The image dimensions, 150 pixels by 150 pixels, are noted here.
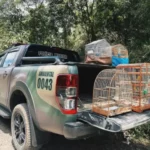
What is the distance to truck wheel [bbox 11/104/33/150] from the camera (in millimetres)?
3013

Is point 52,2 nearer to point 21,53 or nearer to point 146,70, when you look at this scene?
point 21,53

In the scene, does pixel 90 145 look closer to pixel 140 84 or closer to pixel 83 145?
pixel 83 145

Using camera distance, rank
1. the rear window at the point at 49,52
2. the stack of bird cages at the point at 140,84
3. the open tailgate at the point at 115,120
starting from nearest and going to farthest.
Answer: the open tailgate at the point at 115,120 < the stack of bird cages at the point at 140,84 < the rear window at the point at 49,52

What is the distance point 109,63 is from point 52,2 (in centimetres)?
760

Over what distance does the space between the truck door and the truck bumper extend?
181 centimetres

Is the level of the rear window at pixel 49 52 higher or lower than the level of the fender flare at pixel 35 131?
higher

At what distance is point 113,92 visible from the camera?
302cm

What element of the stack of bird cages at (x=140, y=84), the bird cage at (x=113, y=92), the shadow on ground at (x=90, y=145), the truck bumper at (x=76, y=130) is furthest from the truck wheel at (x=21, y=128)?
the stack of bird cages at (x=140, y=84)

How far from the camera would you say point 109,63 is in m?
3.90

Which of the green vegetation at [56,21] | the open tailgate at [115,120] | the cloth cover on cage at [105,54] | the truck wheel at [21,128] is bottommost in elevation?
the truck wheel at [21,128]

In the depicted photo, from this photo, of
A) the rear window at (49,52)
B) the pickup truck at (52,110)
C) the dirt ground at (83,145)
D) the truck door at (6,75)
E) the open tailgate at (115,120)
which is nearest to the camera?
the open tailgate at (115,120)

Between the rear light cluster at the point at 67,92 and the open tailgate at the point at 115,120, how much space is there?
19cm

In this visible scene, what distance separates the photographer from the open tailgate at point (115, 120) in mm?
2398

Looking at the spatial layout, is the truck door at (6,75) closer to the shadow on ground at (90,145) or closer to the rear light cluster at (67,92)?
the shadow on ground at (90,145)
